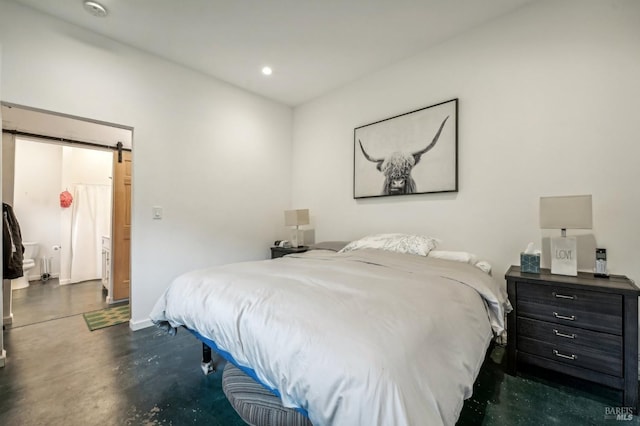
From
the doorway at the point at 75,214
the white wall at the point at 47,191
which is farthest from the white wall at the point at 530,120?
the white wall at the point at 47,191

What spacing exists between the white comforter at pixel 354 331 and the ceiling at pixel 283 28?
83.3 inches

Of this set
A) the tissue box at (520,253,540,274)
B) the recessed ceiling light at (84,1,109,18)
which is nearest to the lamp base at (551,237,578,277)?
the tissue box at (520,253,540,274)

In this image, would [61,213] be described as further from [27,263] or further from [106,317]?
[106,317]

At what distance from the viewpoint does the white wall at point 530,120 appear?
1860mm

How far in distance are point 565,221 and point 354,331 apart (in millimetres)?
1749

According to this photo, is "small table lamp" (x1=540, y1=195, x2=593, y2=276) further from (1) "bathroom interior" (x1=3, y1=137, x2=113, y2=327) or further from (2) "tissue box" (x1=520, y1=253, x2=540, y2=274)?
(1) "bathroom interior" (x1=3, y1=137, x2=113, y2=327)

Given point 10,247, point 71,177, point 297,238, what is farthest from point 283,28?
point 71,177

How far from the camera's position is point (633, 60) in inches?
72.1

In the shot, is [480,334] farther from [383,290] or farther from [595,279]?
[595,279]

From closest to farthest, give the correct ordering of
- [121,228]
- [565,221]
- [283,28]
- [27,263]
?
[565,221]
[283,28]
[121,228]
[27,263]

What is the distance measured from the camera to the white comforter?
2.67 ft

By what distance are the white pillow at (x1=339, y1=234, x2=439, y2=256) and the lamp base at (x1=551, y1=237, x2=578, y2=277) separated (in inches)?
33.4

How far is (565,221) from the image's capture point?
1.77 metres

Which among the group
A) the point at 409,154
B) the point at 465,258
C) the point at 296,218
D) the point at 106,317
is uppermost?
the point at 409,154
